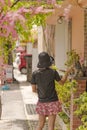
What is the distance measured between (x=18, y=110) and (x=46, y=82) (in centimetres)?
573

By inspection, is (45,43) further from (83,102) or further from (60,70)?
(83,102)

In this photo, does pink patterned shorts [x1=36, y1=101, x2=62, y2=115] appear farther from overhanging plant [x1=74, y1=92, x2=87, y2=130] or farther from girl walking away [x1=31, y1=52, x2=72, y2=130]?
overhanging plant [x1=74, y1=92, x2=87, y2=130]

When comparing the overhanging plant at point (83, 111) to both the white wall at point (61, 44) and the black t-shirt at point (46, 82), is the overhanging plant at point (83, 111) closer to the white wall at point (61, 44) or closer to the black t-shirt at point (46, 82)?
the black t-shirt at point (46, 82)

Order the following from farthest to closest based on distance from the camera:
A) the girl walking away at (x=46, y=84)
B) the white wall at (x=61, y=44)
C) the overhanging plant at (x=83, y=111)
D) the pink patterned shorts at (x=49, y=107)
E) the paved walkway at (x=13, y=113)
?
the white wall at (x=61, y=44) → the paved walkway at (x=13, y=113) → the pink patterned shorts at (x=49, y=107) → the girl walking away at (x=46, y=84) → the overhanging plant at (x=83, y=111)

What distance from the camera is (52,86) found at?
23.2ft

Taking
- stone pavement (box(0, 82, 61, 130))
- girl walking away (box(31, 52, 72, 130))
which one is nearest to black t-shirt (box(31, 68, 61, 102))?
girl walking away (box(31, 52, 72, 130))

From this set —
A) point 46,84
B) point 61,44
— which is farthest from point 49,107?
point 61,44

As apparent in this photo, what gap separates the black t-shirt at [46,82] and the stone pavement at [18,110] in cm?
233

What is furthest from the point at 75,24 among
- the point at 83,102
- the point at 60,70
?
the point at 83,102

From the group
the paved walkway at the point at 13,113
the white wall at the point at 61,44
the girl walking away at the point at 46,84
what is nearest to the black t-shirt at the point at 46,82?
the girl walking away at the point at 46,84

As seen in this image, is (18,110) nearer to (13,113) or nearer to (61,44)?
(13,113)

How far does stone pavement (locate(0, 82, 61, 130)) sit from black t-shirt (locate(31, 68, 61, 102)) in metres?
2.33

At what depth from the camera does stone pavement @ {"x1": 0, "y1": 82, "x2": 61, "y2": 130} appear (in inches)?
388

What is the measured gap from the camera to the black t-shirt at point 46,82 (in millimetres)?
6961
